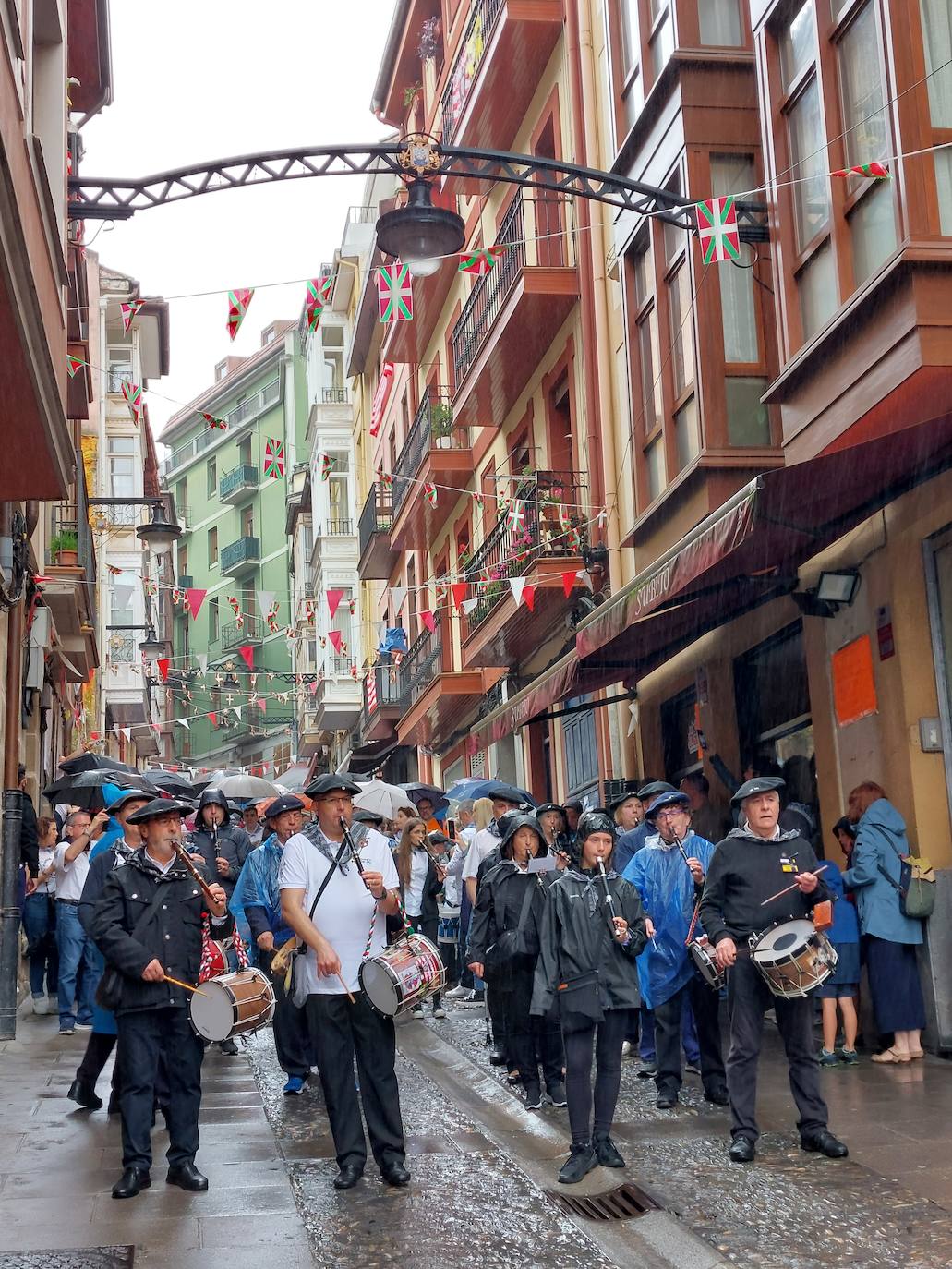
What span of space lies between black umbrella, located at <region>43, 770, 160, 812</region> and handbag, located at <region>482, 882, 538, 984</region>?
6.24m

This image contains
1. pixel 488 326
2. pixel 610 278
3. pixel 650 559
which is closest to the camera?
pixel 650 559


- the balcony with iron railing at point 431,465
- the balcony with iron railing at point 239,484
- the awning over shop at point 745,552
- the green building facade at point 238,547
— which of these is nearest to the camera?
the awning over shop at point 745,552

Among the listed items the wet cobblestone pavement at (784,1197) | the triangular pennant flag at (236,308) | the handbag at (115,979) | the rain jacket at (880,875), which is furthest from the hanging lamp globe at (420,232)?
the wet cobblestone pavement at (784,1197)

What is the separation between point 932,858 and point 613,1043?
3.89 meters

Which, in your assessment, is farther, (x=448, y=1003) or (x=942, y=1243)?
(x=448, y=1003)

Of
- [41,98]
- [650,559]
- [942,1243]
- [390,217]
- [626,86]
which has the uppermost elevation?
[626,86]

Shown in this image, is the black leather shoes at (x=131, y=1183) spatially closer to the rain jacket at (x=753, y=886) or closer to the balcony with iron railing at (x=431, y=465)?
the rain jacket at (x=753, y=886)

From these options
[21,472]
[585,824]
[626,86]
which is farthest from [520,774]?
[585,824]

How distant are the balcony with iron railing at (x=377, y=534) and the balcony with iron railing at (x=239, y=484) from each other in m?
32.0

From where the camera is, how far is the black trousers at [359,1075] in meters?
7.46

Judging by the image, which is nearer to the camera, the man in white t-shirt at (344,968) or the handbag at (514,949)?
the man in white t-shirt at (344,968)

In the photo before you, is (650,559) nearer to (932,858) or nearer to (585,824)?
(932,858)

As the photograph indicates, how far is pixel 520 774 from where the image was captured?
2519 cm

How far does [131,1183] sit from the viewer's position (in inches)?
284
